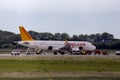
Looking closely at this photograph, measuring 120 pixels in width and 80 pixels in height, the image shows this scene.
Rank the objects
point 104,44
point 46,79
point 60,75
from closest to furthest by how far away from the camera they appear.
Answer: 1. point 46,79
2. point 60,75
3. point 104,44

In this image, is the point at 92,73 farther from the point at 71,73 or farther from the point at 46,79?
the point at 46,79

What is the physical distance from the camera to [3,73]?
44.9 metres

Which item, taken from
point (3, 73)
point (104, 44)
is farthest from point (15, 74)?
point (104, 44)

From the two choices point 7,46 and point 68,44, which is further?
point 7,46

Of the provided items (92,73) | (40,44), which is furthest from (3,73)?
(40,44)

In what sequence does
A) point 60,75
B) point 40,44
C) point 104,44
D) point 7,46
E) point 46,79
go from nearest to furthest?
point 46,79
point 60,75
point 40,44
point 104,44
point 7,46

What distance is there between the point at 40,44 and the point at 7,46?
236 feet

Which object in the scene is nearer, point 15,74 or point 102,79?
point 102,79

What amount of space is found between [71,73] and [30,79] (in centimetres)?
775

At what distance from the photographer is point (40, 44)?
127 m

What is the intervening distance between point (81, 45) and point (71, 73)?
86.2m

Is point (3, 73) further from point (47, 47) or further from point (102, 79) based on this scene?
point (47, 47)

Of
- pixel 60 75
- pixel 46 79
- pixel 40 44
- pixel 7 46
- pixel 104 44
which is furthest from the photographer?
pixel 7 46

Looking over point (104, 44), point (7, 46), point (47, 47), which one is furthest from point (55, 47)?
point (7, 46)
